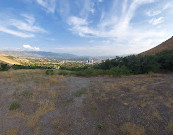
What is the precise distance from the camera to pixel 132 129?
231 cm

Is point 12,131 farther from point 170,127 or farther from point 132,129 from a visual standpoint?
point 170,127

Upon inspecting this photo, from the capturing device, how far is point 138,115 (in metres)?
2.91

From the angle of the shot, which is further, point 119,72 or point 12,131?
point 119,72

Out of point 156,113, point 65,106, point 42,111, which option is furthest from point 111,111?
point 42,111

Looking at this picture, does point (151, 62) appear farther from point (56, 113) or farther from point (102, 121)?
point (56, 113)

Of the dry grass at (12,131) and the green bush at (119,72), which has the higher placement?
the green bush at (119,72)

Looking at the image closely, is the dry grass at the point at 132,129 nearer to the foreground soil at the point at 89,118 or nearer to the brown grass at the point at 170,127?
the foreground soil at the point at 89,118

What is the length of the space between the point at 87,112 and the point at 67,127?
3.06 feet

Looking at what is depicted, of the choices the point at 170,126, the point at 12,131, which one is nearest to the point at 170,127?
the point at 170,126

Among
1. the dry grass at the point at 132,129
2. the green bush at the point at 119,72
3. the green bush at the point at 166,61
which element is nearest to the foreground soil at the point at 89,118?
the dry grass at the point at 132,129

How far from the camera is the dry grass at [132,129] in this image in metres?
2.22

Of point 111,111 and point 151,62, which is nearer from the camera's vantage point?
point 111,111

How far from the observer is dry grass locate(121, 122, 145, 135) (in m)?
2.22

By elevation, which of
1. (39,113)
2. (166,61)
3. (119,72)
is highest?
(166,61)
